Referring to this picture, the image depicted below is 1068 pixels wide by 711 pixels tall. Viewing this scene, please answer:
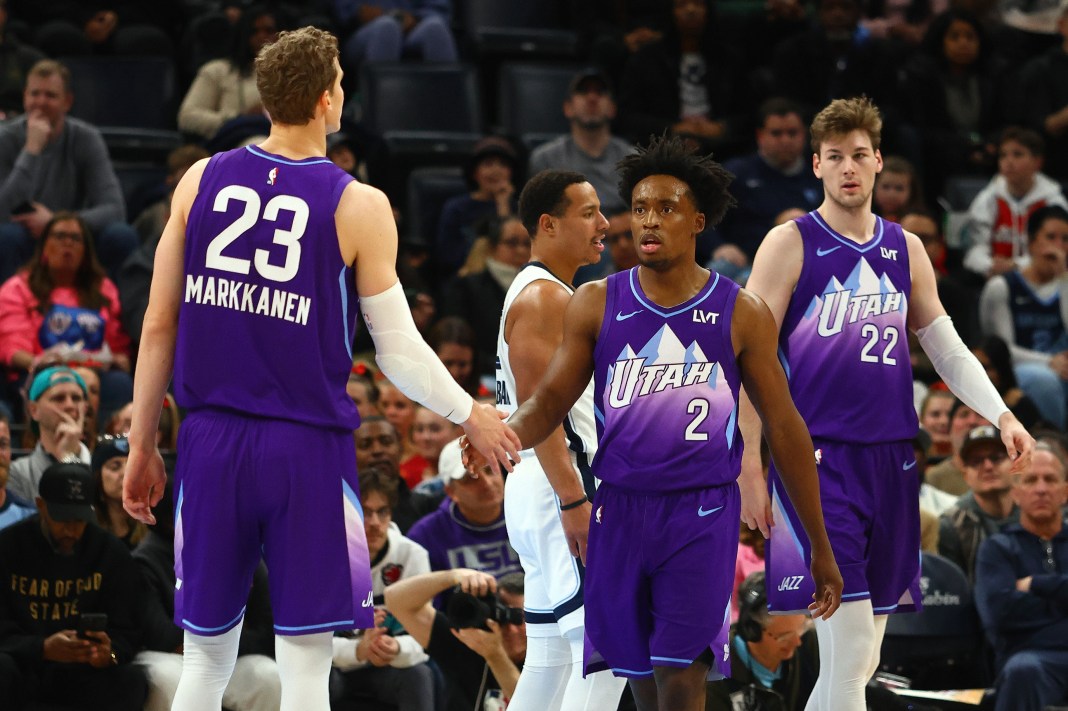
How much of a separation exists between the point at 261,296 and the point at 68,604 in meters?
3.27

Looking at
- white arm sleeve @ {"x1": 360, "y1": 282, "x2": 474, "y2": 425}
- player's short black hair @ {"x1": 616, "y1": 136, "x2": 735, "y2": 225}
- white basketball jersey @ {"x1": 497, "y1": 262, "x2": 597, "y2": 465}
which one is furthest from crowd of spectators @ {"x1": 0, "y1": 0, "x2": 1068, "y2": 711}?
player's short black hair @ {"x1": 616, "y1": 136, "x2": 735, "y2": 225}

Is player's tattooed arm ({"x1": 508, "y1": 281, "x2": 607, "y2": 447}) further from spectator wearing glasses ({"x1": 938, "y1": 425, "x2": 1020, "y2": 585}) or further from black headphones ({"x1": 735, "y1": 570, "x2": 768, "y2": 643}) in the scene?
spectator wearing glasses ({"x1": 938, "y1": 425, "x2": 1020, "y2": 585})

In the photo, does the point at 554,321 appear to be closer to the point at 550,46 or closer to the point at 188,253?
the point at 188,253

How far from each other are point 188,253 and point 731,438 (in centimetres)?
181

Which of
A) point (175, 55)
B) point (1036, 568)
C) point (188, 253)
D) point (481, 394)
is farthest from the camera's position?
point (175, 55)

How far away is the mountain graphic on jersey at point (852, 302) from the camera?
6.18m

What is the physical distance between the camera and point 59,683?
288 inches

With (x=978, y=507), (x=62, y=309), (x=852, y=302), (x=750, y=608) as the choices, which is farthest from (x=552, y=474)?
(x=62, y=309)

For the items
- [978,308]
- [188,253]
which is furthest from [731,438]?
[978,308]

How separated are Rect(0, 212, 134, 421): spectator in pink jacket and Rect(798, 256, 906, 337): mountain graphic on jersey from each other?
5086 mm

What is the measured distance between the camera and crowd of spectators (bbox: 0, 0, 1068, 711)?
7473 mm

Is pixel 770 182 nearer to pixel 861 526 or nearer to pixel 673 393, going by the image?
pixel 861 526

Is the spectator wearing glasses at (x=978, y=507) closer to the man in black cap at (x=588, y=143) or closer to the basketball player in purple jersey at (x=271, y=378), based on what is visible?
the man in black cap at (x=588, y=143)

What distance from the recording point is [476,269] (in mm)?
11461
